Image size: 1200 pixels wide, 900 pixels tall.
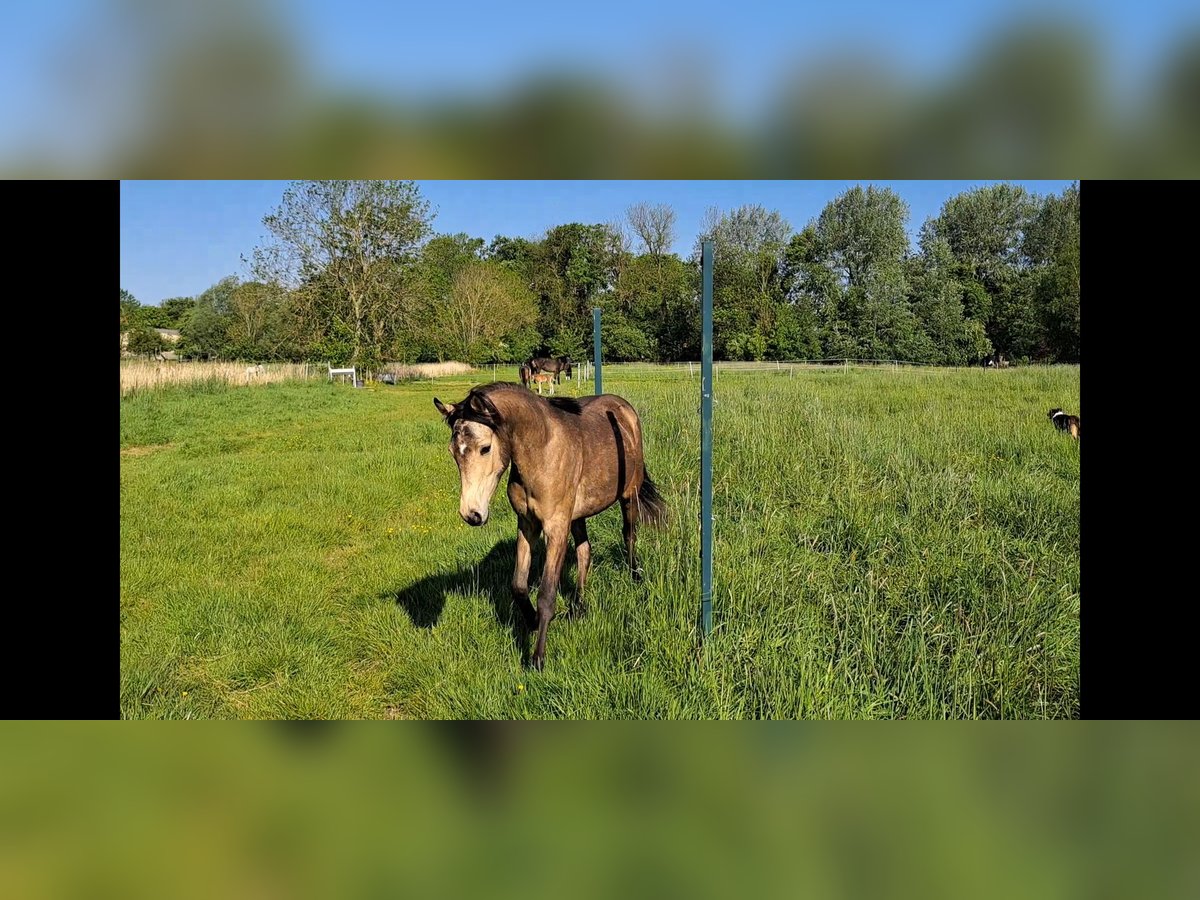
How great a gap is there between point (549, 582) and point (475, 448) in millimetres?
979

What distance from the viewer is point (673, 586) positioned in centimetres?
340

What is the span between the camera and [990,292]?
8594 mm

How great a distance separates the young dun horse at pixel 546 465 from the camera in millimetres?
2533

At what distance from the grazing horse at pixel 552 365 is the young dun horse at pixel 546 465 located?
3060mm

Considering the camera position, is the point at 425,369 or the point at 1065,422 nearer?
the point at 1065,422

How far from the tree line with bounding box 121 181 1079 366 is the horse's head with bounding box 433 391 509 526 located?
10.6ft

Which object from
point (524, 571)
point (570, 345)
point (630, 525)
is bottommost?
point (524, 571)

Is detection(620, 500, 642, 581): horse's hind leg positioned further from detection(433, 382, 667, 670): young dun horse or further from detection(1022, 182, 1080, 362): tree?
detection(1022, 182, 1080, 362): tree

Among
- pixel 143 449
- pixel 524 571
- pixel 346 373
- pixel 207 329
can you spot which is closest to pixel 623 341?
pixel 524 571

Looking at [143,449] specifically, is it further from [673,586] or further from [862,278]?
[862,278]

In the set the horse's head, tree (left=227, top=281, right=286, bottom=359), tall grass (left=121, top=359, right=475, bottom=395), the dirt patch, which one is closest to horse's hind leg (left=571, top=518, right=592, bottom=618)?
the horse's head

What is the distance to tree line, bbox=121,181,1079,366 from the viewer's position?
6.20m
